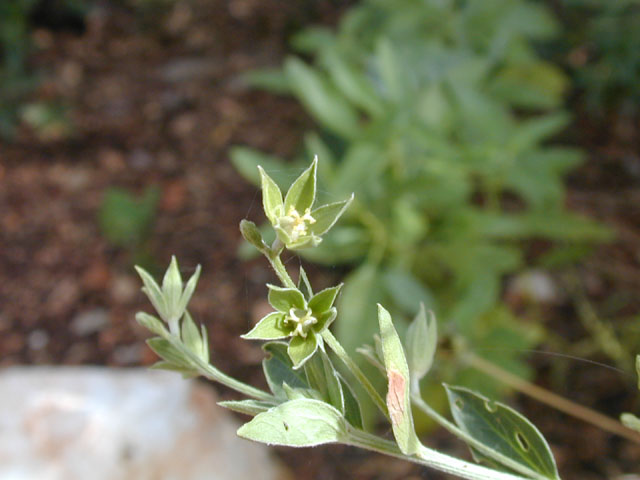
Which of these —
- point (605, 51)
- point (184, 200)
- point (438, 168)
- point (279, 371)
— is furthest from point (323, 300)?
point (184, 200)

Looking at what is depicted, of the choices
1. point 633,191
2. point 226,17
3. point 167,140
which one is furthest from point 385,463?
point 226,17

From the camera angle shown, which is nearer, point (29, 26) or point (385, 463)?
point (385, 463)

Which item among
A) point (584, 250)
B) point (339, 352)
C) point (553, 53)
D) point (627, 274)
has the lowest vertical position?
point (627, 274)

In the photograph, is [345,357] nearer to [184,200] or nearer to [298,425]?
[298,425]

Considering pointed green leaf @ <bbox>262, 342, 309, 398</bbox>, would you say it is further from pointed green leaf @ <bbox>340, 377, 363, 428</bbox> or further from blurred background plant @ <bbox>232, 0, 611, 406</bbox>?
blurred background plant @ <bbox>232, 0, 611, 406</bbox>

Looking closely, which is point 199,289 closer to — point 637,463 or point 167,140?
point 167,140

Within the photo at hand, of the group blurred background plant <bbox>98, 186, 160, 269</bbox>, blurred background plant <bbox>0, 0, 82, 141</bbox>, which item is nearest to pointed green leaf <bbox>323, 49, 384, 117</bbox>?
blurred background plant <bbox>98, 186, 160, 269</bbox>
